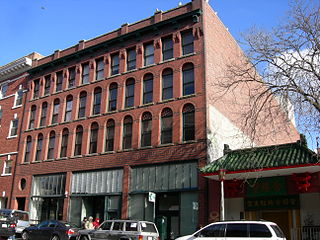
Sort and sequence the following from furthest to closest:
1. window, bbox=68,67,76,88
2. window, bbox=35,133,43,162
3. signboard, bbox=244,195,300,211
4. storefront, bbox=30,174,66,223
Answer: window, bbox=35,133,43,162
window, bbox=68,67,76,88
storefront, bbox=30,174,66,223
signboard, bbox=244,195,300,211

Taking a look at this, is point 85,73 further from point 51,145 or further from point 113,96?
point 51,145

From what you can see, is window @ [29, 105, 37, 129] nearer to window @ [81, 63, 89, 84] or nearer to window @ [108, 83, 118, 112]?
window @ [81, 63, 89, 84]

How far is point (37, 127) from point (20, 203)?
7.38m

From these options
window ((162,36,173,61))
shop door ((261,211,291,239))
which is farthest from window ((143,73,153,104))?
shop door ((261,211,291,239))

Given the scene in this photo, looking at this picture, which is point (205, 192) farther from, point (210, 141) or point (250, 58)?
point (250, 58)

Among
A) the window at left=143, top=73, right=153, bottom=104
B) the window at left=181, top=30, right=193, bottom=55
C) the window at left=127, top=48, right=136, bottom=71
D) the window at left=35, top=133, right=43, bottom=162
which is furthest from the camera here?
the window at left=35, top=133, right=43, bottom=162

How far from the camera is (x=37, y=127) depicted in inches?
1348

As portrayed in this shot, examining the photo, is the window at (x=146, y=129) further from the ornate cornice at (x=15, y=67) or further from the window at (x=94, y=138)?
the ornate cornice at (x=15, y=67)

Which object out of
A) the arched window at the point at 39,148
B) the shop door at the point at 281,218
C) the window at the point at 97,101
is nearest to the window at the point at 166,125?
the window at the point at 97,101

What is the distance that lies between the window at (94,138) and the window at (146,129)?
187 inches

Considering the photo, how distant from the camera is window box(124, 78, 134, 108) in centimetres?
2833

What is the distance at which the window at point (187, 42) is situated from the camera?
26.5 meters

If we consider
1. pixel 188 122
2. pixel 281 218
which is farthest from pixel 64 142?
pixel 281 218

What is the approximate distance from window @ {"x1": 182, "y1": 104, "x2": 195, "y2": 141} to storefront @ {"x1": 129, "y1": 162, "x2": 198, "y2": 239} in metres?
1.94
